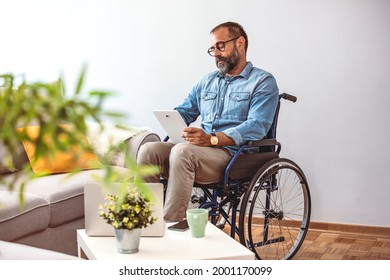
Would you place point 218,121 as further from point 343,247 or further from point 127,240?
point 127,240

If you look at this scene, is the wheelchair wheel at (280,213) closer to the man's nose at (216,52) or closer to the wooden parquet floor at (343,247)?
the wooden parquet floor at (343,247)

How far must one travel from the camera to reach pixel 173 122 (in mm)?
2646

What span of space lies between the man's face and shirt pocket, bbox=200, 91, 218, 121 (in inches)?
5.5

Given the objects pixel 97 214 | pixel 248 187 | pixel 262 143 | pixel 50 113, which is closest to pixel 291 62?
pixel 262 143

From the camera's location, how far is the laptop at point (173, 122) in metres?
2.59

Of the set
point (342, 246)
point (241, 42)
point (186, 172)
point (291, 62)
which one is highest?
point (241, 42)

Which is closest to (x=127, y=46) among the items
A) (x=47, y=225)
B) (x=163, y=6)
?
(x=163, y=6)

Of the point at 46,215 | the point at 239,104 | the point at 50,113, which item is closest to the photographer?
the point at 50,113

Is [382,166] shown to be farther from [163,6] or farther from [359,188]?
[163,6]

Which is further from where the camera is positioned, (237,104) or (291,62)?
(291,62)

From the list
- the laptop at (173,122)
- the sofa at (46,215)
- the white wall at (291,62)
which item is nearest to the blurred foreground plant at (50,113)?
the sofa at (46,215)

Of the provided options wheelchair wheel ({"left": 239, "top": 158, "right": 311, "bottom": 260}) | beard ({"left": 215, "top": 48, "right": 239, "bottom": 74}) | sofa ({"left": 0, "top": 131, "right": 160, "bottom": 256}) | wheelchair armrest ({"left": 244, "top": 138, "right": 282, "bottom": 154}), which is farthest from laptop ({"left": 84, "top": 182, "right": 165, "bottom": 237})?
beard ({"left": 215, "top": 48, "right": 239, "bottom": 74})

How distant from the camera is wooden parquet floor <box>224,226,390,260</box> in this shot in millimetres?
2857

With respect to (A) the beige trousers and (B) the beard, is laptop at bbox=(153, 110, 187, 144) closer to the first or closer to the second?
(A) the beige trousers
